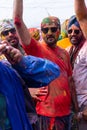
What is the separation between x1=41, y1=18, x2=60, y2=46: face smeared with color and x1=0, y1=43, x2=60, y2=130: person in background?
64.0 inches

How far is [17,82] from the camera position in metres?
3.05

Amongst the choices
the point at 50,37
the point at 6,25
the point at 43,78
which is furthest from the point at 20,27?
the point at 43,78

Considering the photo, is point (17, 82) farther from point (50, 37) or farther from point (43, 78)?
point (50, 37)

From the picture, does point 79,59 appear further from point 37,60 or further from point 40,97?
point 37,60

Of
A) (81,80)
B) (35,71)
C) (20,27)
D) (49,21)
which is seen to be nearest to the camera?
(35,71)

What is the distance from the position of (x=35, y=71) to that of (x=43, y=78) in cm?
8

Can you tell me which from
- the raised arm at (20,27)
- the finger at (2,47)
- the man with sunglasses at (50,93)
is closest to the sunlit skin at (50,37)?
the man with sunglasses at (50,93)

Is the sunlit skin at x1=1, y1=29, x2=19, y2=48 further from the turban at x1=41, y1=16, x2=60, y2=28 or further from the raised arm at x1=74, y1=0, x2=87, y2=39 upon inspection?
the raised arm at x1=74, y1=0, x2=87, y2=39

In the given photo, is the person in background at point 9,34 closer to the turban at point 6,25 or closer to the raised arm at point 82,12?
the turban at point 6,25

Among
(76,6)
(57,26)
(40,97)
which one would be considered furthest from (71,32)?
(76,6)

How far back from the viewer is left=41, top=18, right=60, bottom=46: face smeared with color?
474 cm

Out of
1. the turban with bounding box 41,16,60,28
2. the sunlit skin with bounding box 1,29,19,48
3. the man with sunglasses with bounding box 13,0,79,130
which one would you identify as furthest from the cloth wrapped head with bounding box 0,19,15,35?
the man with sunglasses with bounding box 13,0,79,130

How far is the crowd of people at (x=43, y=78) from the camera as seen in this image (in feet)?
9.73

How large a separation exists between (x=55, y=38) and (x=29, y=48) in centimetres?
56
